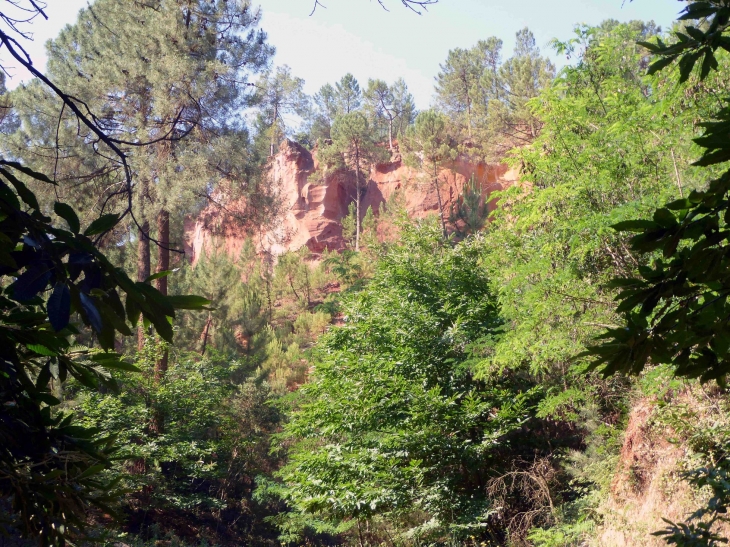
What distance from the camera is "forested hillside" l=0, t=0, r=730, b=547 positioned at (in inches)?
90.0

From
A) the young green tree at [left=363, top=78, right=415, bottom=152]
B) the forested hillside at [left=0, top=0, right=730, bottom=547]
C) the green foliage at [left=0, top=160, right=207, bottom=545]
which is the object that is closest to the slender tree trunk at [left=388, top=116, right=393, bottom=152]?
the young green tree at [left=363, top=78, right=415, bottom=152]

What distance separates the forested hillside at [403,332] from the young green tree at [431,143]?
808 inches

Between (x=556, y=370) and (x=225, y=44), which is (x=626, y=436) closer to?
(x=556, y=370)

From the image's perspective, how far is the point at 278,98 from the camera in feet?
76.2

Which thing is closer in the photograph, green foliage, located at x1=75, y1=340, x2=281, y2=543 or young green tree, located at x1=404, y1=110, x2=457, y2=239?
green foliage, located at x1=75, y1=340, x2=281, y2=543

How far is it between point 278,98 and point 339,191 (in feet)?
90.1

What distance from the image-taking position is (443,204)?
44.3m

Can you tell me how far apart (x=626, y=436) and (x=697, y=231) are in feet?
32.4

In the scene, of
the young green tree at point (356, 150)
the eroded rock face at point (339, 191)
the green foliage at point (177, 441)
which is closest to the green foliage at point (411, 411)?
the green foliage at point (177, 441)

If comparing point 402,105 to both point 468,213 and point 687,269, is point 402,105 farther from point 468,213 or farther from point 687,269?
point 687,269

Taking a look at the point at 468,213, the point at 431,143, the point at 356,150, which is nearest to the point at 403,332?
the point at 468,213

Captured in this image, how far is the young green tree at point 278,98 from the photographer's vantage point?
63.1 feet

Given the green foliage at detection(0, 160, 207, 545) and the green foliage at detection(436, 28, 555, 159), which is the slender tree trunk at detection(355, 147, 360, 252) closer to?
the green foliage at detection(436, 28, 555, 159)

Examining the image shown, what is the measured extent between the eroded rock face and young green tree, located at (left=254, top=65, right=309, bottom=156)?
305 centimetres
